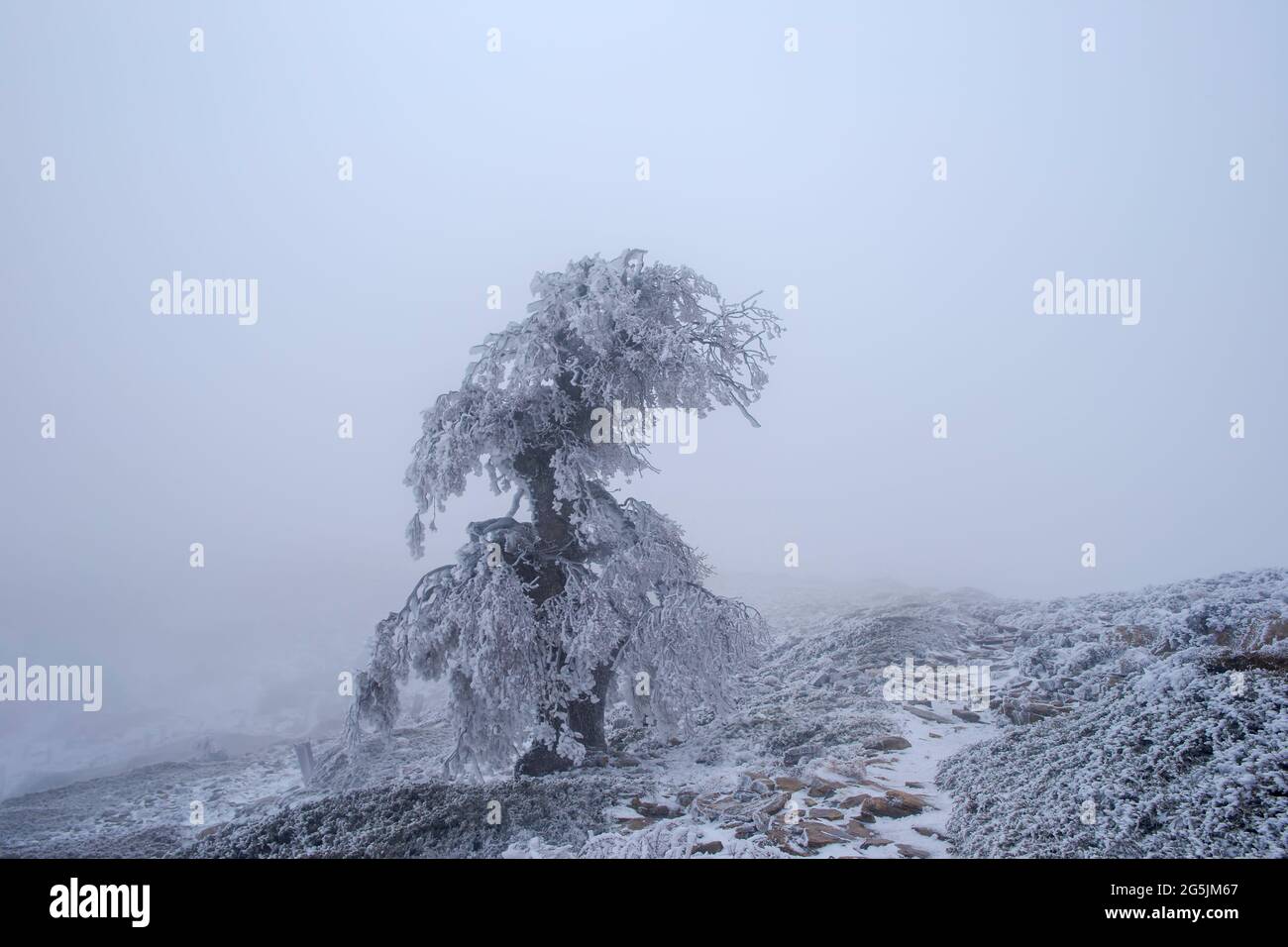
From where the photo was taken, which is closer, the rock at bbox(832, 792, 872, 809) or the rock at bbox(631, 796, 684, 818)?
the rock at bbox(832, 792, 872, 809)

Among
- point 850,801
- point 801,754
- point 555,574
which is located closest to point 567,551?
point 555,574

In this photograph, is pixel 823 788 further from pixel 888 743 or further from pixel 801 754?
pixel 888 743

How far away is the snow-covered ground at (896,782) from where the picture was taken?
6.35 meters

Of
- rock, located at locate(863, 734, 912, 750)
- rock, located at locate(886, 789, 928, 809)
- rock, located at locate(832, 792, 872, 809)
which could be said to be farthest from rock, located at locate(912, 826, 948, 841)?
rock, located at locate(863, 734, 912, 750)

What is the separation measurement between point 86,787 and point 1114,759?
19149 millimetres

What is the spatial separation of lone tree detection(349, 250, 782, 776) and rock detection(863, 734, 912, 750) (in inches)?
86.8

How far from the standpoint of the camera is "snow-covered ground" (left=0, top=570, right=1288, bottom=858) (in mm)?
6348

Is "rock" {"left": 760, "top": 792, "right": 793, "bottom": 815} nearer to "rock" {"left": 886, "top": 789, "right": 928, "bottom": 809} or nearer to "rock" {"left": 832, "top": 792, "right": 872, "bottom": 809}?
"rock" {"left": 832, "top": 792, "right": 872, "bottom": 809}

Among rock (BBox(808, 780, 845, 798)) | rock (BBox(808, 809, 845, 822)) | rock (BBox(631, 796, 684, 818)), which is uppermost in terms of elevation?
rock (BBox(808, 809, 845, 822))

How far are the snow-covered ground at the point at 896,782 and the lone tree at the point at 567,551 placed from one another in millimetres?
1067

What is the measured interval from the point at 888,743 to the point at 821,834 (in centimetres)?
318

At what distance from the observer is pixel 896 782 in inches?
334
